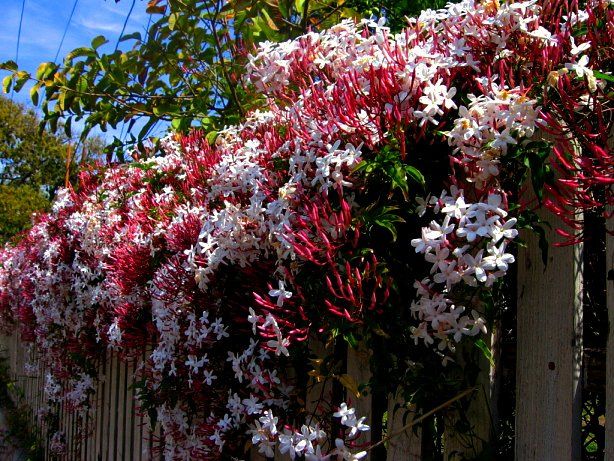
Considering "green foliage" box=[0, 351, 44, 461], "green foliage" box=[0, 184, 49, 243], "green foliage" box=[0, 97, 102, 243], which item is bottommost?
"green foliage" box=[0, 351, 44, 461]

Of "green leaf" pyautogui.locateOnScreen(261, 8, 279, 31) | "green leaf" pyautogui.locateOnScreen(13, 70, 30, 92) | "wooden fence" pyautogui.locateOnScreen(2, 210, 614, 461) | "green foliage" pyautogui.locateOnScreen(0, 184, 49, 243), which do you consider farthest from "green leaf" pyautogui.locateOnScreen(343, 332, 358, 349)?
"green foliage" pyautogui.locateOnScreen(0, 184, 49, 243)

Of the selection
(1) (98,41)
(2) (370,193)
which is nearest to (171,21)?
(1) (98,41)

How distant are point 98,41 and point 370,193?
2687 mm

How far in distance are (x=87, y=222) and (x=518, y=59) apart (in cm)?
282

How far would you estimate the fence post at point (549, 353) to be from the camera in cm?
126

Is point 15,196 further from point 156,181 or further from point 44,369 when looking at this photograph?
point 156,181

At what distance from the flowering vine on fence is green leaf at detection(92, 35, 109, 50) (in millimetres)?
1717

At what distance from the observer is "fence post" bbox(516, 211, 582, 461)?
1.26 metres

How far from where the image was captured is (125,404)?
3.40 metres

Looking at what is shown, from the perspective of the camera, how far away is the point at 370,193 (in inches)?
55.9

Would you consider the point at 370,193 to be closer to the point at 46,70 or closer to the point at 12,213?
the point at 46,70

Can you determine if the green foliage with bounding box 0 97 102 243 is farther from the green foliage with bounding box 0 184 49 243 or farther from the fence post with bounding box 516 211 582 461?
the fence post with bounding box 516 211 582 461

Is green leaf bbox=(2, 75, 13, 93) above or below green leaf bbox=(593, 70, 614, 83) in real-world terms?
above

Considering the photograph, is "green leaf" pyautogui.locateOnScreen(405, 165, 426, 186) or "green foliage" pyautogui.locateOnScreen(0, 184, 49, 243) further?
"green foliage" pyautogui.locateOnScreen(0, 184, 49, 243)
